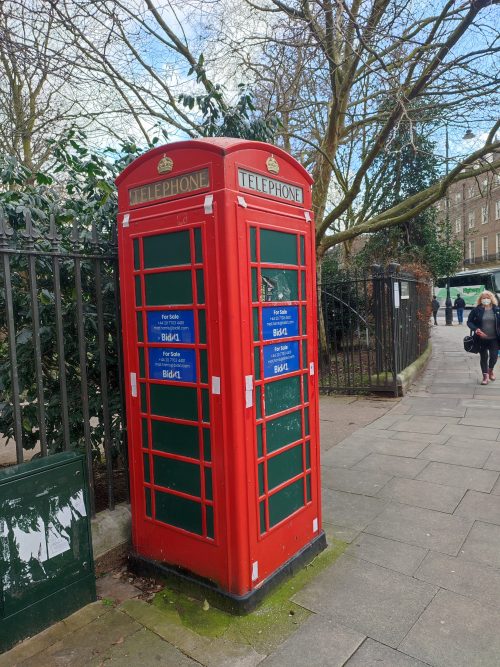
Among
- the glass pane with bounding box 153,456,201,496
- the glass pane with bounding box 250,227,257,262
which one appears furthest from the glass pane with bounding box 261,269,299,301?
the glass pane with bounding box 153,456,201,496

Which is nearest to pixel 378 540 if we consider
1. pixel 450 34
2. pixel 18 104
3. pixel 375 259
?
pixel 450 34

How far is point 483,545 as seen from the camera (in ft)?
10.3

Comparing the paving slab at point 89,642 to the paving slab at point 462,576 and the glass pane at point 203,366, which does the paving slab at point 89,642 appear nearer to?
the glass pane at point 203,366

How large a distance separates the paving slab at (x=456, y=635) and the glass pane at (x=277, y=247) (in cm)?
212

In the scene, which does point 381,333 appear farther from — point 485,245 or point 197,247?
point 485,245

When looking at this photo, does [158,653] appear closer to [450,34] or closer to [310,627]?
[310,627]

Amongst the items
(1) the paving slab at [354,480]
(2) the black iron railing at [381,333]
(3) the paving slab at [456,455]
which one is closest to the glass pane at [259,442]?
(1) the paving slab at [354,480]

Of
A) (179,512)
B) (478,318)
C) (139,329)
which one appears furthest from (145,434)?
(478,318)

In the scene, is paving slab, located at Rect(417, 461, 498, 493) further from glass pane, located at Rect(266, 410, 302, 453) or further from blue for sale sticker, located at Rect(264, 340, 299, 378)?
blue for sale sticker, located at Rect(264, 340, 299, 378)

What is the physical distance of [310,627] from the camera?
2383 millimetres

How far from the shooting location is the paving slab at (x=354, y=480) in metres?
4.20

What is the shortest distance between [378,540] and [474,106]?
7.74m

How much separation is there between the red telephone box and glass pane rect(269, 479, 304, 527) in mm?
11

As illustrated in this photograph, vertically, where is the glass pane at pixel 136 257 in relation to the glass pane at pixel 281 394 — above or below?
above
